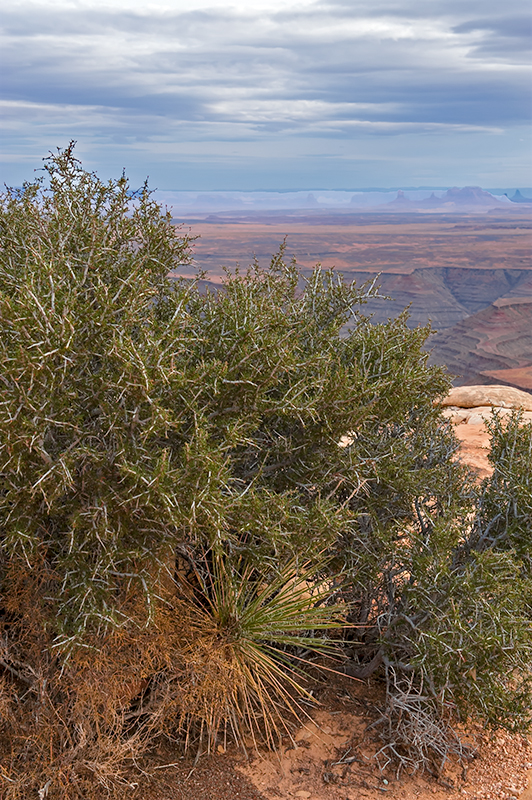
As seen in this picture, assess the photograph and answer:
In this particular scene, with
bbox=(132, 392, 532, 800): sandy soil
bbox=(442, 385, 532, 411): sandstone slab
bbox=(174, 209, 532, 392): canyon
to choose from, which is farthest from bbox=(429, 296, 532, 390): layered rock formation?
bbox=(132, 392, 532, 800): sandy soil

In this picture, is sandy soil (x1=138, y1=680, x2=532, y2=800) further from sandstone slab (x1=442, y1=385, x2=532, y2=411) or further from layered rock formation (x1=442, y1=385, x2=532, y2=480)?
sandstone slab (x1=442, y1=385, x2=532, y2=411)

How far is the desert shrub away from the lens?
13.2ft

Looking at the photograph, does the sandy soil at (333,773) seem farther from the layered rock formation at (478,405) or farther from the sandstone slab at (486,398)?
the sandstone slab at (486,398)

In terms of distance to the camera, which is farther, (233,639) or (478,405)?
(478,405)

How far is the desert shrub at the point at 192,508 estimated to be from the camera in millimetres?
4031

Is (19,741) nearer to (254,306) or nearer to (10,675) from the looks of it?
(10,675)

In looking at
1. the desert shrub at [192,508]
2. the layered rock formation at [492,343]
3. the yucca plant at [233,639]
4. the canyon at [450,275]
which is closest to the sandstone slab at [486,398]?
the desert shrub at [192,508]

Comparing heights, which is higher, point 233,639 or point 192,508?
point 192,508

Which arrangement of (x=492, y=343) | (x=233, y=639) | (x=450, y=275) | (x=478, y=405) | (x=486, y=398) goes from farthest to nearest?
(x=450, y=275) < (x=492, y=343) < (x=486, y=398) < (x=478, y=405) < (x=233, y=639)

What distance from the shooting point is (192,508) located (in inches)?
147

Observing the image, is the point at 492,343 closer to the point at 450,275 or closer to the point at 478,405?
the point at 450,275

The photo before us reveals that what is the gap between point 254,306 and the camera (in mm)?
5125

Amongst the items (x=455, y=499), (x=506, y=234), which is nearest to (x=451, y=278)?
(x=506, y=234)

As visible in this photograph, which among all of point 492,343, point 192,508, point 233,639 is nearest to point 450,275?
point 492,343
